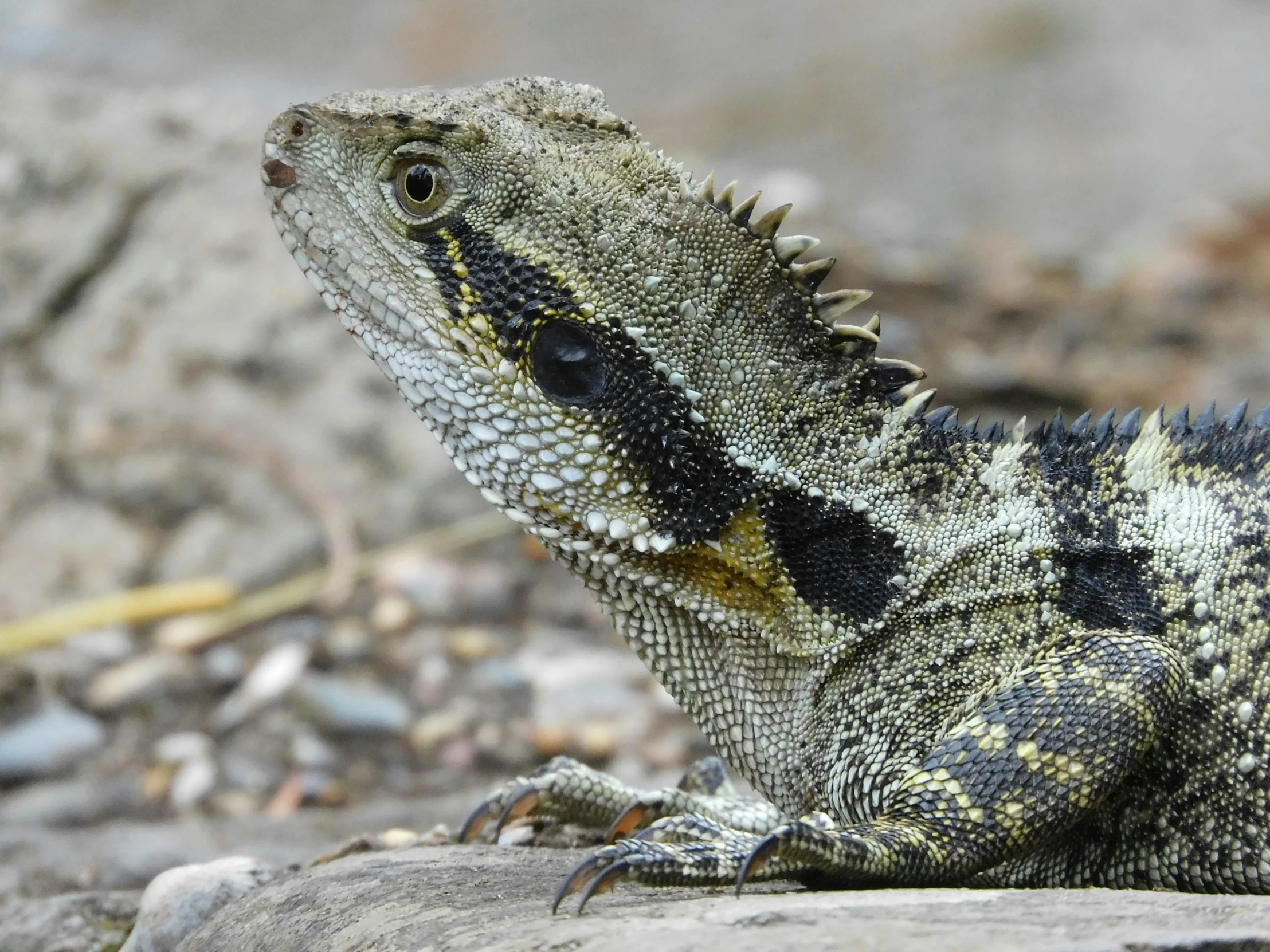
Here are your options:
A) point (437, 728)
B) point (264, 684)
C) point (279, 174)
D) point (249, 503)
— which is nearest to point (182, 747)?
point (264, 684)

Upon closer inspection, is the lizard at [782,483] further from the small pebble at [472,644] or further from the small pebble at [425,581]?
the small pebble at [425,581]

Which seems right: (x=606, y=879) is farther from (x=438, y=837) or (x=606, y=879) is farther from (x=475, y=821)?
(x=438, y=837)

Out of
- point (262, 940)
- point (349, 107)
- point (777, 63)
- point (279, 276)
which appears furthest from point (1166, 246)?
point (262, 940)

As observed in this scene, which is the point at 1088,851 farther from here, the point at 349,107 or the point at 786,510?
the point at 349,107

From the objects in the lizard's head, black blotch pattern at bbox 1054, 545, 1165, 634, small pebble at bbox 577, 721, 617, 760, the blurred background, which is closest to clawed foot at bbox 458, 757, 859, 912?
the blurred background

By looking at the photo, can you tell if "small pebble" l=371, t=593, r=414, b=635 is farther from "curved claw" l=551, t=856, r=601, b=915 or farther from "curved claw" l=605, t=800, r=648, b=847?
"curved claw" l=551, t=856, r=601, b=915

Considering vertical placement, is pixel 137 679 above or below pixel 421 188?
below

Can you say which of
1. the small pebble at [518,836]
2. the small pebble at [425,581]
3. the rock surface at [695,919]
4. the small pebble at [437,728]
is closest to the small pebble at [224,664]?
the small pebble at [425,581]
